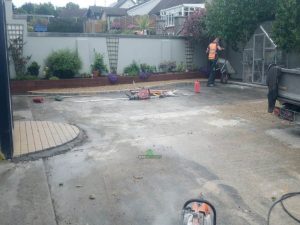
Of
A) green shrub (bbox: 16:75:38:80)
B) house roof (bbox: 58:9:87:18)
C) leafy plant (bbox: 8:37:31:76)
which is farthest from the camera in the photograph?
house roof (bbox: 58:9:87:18)

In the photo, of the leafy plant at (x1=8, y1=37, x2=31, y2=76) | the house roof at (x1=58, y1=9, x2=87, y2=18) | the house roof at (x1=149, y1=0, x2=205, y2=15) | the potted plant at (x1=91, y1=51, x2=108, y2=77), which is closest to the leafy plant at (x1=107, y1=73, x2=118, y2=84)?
the potted plant at (x1=91, y1=51, x2=108, y2=77)

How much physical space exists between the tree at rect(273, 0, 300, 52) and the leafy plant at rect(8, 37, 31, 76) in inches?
396

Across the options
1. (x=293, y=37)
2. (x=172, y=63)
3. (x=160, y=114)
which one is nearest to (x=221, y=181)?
(x=160, y=114)

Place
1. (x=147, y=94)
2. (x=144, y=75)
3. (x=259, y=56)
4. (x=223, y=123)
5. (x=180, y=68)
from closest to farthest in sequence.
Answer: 1. (x=223, y=123)
2. (x=147, y=94)
3. (x=259, y=56)
4. (x=144, y=75)
5. (x=180, y=68)

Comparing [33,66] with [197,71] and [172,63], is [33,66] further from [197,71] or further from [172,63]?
[197,71]

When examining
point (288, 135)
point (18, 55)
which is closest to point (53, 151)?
point (288, 135)

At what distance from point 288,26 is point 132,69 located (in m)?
7.51

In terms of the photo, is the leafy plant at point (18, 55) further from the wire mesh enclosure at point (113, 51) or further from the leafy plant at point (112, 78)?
the wire mesh enclosure at point (113, 51)

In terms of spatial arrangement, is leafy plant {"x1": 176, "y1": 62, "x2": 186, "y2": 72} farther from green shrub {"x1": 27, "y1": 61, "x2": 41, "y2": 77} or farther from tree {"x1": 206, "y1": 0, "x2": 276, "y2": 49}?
green shrub {"x1": 27, "y1": 61, "x2": 41, "y2": 77}

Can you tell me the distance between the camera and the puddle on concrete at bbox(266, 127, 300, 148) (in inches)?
287

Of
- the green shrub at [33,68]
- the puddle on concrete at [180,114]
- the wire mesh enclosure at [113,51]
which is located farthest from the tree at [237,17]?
the green shrub at [33,68]

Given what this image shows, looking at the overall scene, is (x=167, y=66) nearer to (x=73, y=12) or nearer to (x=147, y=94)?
(x=147, y=94)

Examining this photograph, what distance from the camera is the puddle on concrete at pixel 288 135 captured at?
7.30 meters

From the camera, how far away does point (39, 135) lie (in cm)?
761
